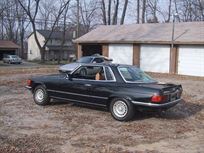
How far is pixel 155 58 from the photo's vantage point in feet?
103

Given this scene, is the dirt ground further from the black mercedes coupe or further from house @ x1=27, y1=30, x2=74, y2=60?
house @ x1=27, y1=30, x2=74, y2=60

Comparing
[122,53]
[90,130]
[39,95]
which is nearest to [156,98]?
[90,130]

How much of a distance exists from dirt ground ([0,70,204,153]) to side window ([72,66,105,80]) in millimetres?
1032

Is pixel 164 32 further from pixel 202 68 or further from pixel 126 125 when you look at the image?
pixel 126 125

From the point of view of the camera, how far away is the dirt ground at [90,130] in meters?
7.55

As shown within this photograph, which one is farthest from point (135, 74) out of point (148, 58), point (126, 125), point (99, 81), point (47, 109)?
point (148, 58)

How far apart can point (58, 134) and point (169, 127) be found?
9.43 ft

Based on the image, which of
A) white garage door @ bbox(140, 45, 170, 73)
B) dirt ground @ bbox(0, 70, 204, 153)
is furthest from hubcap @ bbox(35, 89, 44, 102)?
white garage door @ bbox(140, 45, 170, 73)

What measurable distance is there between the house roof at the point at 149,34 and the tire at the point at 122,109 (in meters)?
18.9

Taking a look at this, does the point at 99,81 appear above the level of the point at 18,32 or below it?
below

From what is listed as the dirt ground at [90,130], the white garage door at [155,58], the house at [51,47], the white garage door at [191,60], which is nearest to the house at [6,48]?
the house at [51,47]

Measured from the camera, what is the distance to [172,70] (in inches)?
1185

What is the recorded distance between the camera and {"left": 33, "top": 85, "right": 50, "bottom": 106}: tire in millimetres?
11867

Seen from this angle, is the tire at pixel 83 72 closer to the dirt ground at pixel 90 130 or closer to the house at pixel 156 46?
the dirt ground at pixel 90 130
